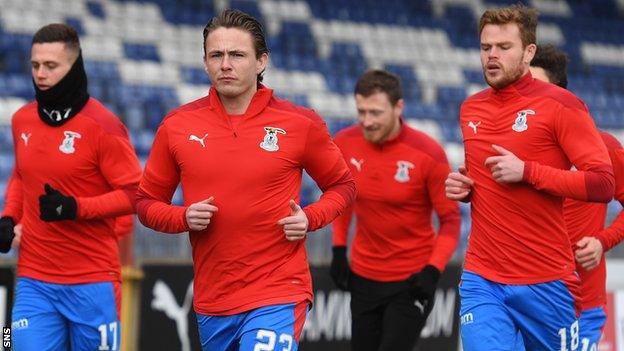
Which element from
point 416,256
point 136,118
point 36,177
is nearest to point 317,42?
point 136,118

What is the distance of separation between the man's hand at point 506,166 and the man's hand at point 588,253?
0.88 m

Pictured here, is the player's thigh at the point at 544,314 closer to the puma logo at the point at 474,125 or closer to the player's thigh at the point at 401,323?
the puma logo at the point at 474,125

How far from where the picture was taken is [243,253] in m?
5.60

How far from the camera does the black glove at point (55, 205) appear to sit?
21.5ft

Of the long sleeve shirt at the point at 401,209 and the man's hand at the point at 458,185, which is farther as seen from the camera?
the long sleeve shirt at the point at 401,209

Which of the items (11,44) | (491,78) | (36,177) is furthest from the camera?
(11,44)

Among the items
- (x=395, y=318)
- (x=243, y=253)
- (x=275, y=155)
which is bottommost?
(x=395, y=318)

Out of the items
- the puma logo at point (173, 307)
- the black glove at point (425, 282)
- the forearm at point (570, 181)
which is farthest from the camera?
the puma logo at point (173, 307)

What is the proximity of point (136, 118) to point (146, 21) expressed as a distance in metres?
2.65

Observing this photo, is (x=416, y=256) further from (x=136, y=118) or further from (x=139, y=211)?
(x=136, y=118)

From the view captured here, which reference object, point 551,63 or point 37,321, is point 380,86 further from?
point 37,321

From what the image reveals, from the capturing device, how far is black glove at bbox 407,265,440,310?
7934 millimetres

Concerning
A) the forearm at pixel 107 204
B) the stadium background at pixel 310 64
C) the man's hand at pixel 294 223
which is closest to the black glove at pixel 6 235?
the forearm at pixel 107 204

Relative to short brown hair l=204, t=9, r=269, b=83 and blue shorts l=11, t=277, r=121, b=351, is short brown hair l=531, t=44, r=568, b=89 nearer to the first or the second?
short brown hair l=204, t=9, r=269, b=83
